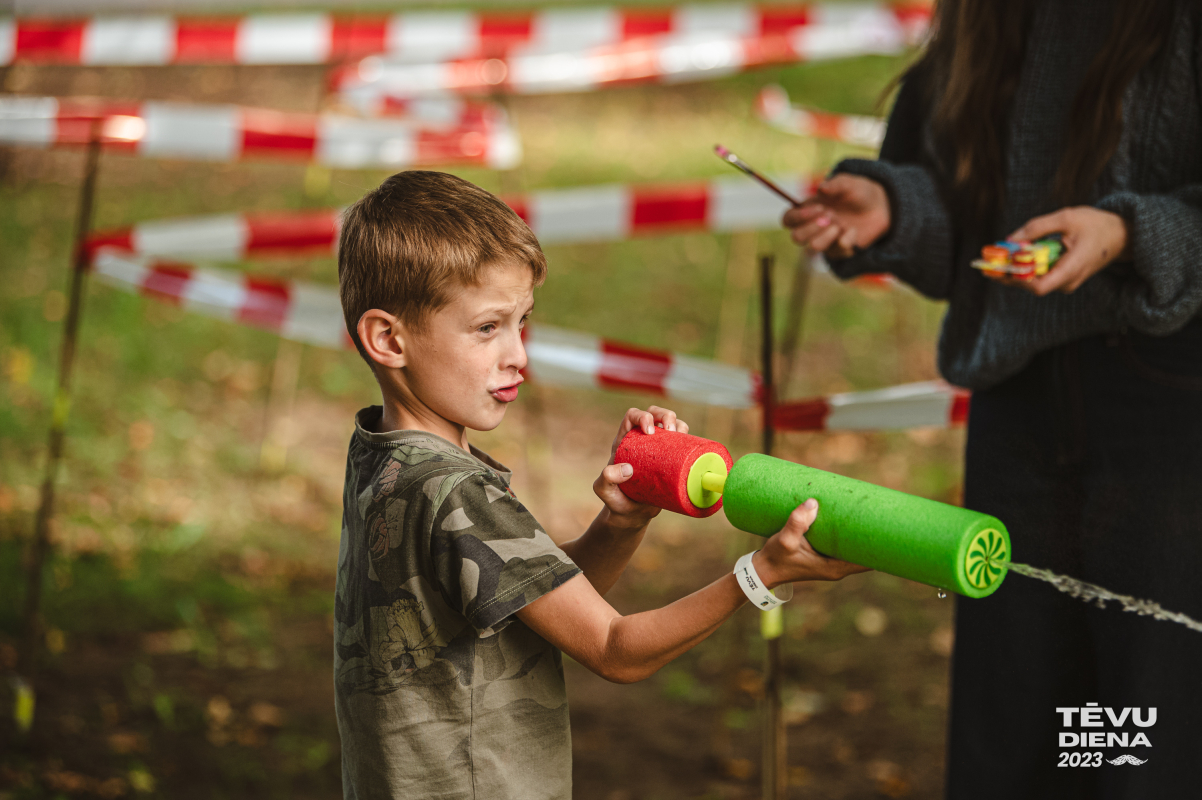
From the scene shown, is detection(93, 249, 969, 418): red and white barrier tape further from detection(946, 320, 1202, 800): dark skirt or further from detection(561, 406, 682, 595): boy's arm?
detection(561, 406, 682, 595): boy's arm

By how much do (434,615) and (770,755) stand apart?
127 centimetres

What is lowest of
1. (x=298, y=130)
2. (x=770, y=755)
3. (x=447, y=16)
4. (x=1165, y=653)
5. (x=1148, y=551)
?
(x=770, y=755)

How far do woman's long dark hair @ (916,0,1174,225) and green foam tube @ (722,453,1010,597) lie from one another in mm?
883

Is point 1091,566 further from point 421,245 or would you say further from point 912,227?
point 421,245

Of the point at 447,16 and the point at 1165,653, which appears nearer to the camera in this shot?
the point at 1165,653

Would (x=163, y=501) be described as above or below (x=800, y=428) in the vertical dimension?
below

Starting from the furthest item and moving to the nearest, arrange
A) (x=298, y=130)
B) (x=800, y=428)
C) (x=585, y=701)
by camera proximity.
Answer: (x=298, y=130), (x=585, y=701), (x=800, y=428)

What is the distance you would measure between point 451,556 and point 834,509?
0.49 meters

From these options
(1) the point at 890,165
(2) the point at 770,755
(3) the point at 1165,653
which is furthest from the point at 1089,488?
(2) the point at 770,755

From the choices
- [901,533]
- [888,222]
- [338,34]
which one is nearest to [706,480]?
[901,533]

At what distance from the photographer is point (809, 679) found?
3.96m

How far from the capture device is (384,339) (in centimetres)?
154

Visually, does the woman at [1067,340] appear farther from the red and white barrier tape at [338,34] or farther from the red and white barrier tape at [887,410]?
the red and white barrier tape at [338,34]

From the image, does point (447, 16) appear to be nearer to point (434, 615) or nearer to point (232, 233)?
point (232, 233)
